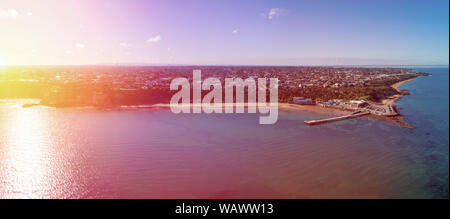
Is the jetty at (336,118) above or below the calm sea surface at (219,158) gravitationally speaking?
above

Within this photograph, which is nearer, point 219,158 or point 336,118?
point 219,158

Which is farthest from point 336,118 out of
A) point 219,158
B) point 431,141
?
point 219,158

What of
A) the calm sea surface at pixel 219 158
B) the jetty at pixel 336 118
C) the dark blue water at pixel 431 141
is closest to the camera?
the calm sea surface at pixel 219 158

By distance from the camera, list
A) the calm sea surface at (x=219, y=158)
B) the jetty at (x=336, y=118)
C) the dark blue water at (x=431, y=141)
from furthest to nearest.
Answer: the jetty at (x=336, y=118)
the dark blue water at (x=431, y=141)
the calm sea surface at (x=219, y=158)

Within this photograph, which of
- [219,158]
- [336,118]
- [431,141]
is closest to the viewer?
[219,158]

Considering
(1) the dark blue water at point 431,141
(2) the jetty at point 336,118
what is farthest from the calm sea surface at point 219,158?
(2) the jetty at point 336,118

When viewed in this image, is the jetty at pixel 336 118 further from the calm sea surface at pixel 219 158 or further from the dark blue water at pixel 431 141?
the dark blue water at pixel 431 141

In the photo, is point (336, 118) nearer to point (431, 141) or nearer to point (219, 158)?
point (431, 141)

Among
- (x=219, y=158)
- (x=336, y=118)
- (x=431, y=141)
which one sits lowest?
(x=219, y=158)

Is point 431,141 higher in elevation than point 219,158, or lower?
higher

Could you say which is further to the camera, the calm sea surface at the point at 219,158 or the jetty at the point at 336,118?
the jetty at the point at 336,118
